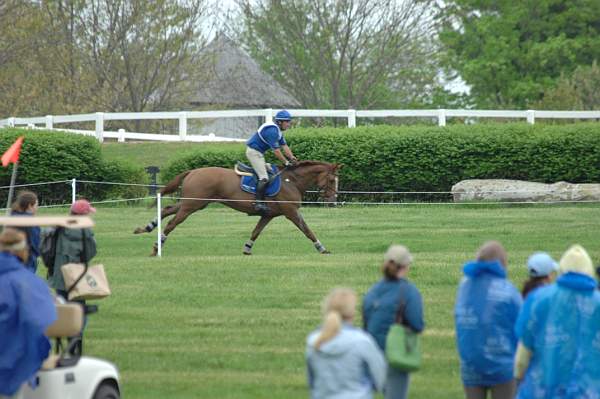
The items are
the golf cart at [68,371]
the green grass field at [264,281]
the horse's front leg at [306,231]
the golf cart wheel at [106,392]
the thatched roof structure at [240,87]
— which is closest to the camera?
the golf cart at [68,371]

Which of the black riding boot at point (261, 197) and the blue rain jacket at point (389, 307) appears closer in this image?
the blue rain jacket at point (389, 307)

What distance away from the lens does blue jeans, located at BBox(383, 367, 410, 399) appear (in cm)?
923

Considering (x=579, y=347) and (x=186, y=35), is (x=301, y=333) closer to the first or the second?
(x=579, y=347)

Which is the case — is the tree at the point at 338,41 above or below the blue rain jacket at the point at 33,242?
above

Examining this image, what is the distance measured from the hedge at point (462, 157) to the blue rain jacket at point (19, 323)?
79.4 ft

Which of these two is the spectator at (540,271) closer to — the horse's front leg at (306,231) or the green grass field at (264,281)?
the green grass field at (264,281)

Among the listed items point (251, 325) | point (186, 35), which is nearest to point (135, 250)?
point (251, 325)

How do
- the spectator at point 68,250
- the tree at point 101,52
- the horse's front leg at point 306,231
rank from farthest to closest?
the tree at point 101,52
the horse's front leg at point 306,231
the spectator at point 68,250

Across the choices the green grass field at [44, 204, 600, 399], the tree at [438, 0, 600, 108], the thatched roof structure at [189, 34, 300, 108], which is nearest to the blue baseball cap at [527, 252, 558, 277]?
the green grass field at [44, 204, 600, 399]

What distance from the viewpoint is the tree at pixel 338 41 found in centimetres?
4519

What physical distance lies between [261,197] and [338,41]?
23.4 m

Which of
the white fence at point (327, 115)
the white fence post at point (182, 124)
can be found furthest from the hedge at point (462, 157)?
the white fence post at point (182, 124)

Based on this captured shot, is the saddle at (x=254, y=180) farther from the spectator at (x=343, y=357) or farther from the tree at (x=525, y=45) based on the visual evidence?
the tree at (x=525, y=45)

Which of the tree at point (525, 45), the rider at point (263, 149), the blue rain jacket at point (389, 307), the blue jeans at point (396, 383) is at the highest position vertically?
the tree at point (525, 45)
